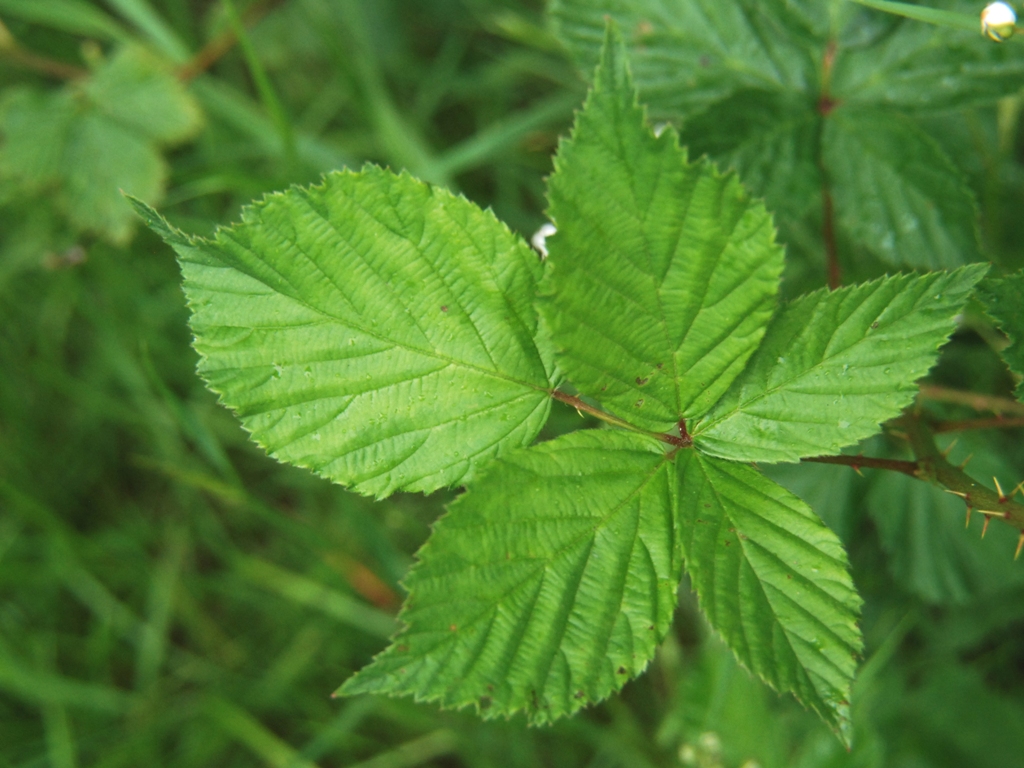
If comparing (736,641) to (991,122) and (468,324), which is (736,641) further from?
(991,122)

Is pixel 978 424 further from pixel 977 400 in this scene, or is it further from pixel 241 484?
pixel 241 484

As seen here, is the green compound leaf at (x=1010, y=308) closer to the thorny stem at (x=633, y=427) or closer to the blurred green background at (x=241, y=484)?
the thorny stem at (x=633, y=427)

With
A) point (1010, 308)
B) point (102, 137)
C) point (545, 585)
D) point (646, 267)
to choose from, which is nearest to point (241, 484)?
point (102, 137)

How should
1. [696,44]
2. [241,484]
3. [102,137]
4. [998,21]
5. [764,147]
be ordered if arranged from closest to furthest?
[998,21]
[764,147]
[696,44]
[102,137]
[241,484]

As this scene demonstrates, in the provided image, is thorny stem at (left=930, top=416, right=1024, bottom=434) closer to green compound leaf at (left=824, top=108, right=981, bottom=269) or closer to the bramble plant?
the bramble plant

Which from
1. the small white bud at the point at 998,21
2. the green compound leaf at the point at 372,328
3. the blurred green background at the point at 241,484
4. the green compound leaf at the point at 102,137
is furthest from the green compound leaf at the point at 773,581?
the green compound leaf at the point at 102,137

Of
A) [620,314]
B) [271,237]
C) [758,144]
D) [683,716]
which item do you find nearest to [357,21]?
[758,144]
